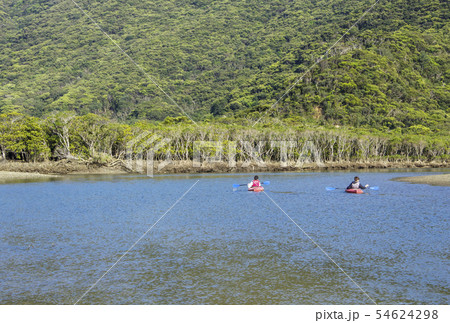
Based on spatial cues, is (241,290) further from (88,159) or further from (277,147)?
(277,147)

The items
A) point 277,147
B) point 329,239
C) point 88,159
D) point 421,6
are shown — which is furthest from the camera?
point 421,6

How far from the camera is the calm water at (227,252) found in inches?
543

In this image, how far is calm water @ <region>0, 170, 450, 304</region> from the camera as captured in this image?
13.8m

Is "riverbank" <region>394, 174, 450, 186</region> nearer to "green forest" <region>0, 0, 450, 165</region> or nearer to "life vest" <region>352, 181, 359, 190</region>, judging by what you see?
"life vest" <region>352, 181, 359, 190</region>

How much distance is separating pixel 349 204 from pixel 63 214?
69.3ft

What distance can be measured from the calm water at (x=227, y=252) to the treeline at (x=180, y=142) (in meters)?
43.4

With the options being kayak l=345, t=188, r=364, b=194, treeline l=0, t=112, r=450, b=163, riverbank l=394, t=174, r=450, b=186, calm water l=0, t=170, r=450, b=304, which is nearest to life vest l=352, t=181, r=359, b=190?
kayak l=345, t=188, r=364, b=194

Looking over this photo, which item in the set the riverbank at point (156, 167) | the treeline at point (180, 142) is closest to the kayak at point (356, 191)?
the riverbank at point (156, 167)

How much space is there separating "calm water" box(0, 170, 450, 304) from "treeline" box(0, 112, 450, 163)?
43.4 metres

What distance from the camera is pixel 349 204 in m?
34.5

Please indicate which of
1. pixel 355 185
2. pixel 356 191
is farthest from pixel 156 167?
pixel 356 191

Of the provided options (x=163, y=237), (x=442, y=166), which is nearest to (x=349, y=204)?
(x=163, y=237)

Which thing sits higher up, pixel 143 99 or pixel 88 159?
pixel 143 99

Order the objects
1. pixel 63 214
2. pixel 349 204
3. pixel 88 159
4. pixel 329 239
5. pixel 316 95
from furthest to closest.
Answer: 1. pixel 316 95
2. pixel 88 159
3. pixel 349 204
4. pixel 63 214
5. pixel 329 239
